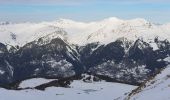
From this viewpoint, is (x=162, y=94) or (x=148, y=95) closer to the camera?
(x=162, y=94)

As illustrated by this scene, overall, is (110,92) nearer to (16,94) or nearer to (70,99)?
(70,99)

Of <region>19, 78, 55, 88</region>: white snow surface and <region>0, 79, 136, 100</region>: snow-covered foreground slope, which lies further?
<region>19, 78, 55, 88</region>: white snow surface

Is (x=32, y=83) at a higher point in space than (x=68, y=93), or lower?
lower

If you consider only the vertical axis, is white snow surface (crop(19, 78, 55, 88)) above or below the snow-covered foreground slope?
below

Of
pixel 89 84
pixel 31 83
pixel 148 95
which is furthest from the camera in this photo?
pixel 31 83

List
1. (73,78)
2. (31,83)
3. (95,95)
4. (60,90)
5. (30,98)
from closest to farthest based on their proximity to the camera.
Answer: (30,98) < (95,95) < (60,90) < (73,78) < (31,83)

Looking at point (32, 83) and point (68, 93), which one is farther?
point (32, 83)

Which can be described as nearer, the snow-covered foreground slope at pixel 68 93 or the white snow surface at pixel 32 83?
the snow-covered foreground slope at pixel 68 93

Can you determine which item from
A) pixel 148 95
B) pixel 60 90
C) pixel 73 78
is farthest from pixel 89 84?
pixel 148 95

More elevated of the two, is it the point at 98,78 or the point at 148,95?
the point at 148,95

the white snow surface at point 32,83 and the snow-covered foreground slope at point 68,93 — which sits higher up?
the snow-covered foreground slope at point 68,93
